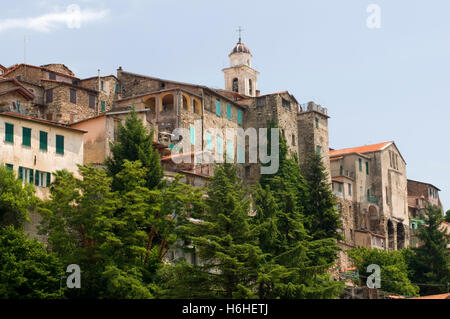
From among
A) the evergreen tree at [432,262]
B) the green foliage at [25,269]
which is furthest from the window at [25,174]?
the evergreen tree at [432,262]

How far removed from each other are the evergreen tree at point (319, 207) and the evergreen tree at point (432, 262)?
9.00m

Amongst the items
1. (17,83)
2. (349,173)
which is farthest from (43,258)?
(349,173)

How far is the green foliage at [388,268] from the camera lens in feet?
203

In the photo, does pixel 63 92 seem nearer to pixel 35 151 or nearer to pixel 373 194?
pixel 35 151

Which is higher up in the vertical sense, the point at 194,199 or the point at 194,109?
the point at 194,109

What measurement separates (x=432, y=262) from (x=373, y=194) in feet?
45.8

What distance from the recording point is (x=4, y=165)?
1789 inches

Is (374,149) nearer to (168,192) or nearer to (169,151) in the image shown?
(169,151)

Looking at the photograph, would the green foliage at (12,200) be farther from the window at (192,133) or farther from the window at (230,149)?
the window at (230,149)

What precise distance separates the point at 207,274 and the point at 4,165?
13.9m

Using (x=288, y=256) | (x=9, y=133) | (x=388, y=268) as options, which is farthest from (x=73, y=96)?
(x=388, y=268)
